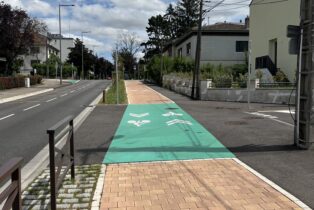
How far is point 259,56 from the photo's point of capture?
37.8m

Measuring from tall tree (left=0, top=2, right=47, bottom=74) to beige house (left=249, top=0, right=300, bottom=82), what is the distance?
1032 inches

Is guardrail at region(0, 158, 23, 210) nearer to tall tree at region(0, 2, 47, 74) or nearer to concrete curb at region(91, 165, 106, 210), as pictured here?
concrete curb at region(91, 165, 106, 210)

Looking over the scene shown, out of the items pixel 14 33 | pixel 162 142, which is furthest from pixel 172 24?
pixel 162 142

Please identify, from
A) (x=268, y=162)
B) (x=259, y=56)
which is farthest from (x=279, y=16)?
(x=268, y=162)

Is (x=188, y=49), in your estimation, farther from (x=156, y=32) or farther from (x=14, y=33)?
(x=156, y=32)

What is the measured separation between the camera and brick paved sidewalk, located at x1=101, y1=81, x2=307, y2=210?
5.55 m

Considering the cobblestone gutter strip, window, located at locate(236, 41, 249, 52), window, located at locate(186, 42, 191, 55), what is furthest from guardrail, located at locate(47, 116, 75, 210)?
window, located at locate(186, 42, 191, 55)

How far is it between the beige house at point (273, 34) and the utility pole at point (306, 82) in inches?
833

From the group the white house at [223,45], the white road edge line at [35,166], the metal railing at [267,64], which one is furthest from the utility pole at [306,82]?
the white house at [223,45]

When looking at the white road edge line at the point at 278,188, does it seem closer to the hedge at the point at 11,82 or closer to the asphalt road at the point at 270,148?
the asphalt road at the point at 270,148

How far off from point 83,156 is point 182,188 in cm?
324

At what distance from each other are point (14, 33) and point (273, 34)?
29.2 meters

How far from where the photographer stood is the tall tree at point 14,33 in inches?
1908

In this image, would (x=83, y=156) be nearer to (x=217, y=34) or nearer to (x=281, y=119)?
(x=281, y=119)
